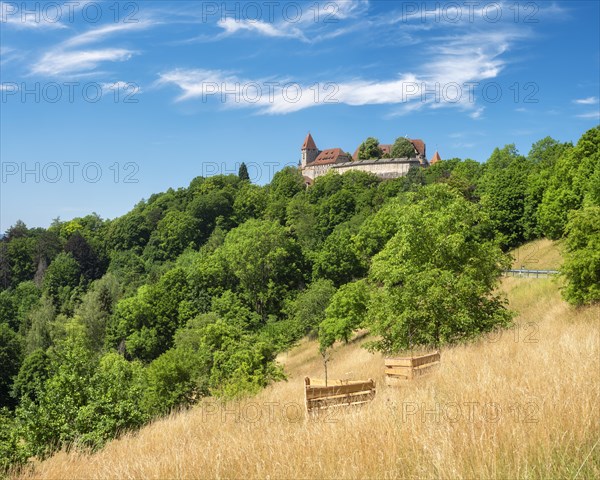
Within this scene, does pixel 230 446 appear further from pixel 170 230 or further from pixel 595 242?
pixel 170 230

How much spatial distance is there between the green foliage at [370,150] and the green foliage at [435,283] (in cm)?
9809

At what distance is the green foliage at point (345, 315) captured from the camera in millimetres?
38594

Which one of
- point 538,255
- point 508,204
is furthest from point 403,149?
point 538,255

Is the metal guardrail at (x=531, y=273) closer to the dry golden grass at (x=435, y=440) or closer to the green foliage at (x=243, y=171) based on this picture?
the dry golden grass at (x=435, y=440)

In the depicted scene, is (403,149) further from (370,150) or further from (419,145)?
(419,145)

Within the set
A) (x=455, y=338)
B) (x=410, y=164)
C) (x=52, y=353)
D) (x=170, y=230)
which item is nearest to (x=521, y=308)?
(x=455, y=338)

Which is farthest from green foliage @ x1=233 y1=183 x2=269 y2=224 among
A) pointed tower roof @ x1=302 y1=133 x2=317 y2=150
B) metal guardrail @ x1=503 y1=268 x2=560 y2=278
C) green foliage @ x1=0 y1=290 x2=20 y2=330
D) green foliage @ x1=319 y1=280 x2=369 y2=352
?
metal guardrail @ x1=503 y1=268 x2=560 y2=278

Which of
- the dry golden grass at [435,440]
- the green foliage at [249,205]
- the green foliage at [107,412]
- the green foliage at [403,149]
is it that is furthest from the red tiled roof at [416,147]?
the dry golden grass at [435,440]

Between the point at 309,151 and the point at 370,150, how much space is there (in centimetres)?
3044

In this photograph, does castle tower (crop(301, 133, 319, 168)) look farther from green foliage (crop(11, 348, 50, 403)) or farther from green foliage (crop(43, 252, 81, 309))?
green foliage (crop(11, 348, 50, 403))

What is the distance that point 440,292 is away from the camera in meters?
20.6

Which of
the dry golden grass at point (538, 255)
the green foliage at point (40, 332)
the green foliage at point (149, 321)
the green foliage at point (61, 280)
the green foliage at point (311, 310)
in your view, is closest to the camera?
the dry golden grass at point (538, 255)

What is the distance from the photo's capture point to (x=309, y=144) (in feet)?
485

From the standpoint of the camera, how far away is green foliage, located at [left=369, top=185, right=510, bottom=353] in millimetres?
20734
